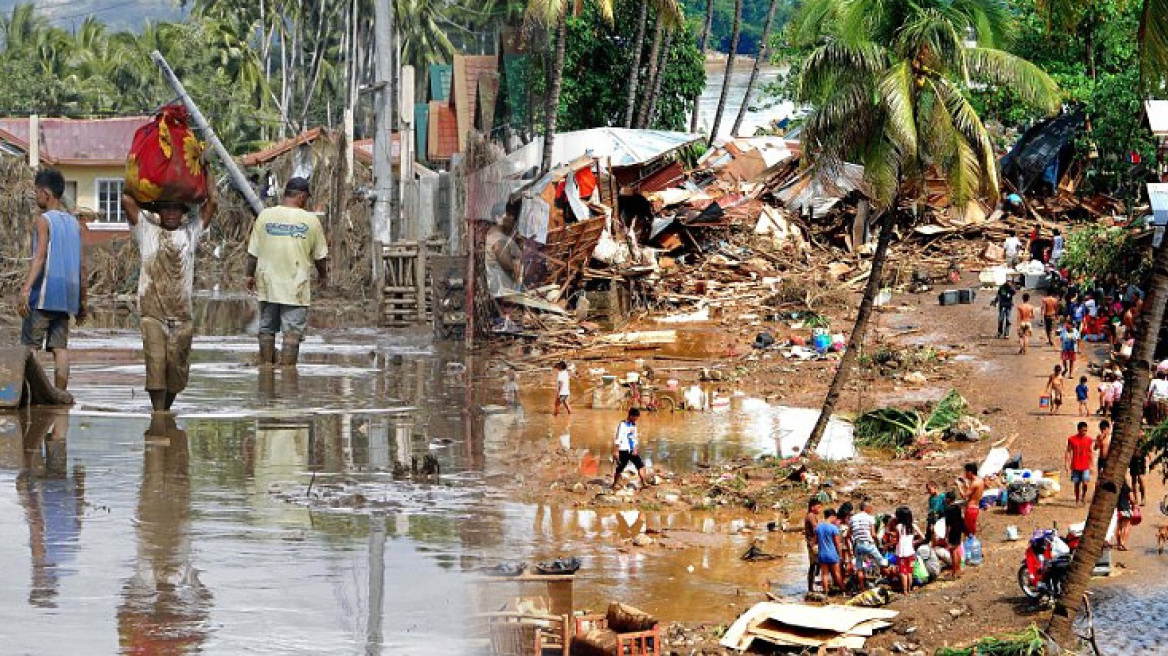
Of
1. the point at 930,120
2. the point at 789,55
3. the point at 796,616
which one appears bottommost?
the point at 796,616

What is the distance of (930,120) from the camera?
60.4 ft

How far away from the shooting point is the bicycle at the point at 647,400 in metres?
21.9

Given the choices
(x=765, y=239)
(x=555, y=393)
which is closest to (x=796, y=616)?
(x=555, y=393)

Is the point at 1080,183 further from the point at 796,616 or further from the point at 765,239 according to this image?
the point at 796,616

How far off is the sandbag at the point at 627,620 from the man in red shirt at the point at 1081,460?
791 cm

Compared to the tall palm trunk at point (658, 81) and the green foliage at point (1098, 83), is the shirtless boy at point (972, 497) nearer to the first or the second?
the green foliage at point (1098, 83)

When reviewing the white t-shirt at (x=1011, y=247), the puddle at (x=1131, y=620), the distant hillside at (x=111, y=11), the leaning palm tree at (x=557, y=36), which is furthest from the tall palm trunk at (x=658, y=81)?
the puddle at (x=1131, y=620)

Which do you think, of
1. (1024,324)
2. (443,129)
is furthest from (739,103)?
(1024,324)

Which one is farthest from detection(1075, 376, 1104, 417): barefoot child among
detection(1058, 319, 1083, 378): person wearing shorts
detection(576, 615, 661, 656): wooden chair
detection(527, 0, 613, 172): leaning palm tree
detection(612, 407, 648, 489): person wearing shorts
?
detection(576, 615, 661, 656): wooden chair

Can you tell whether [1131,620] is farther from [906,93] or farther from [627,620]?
[906,93]

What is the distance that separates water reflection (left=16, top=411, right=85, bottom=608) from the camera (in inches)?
282

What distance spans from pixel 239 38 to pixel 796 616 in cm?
5410

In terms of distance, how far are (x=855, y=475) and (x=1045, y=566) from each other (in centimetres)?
550

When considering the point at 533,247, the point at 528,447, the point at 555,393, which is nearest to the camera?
the point at 528,447
